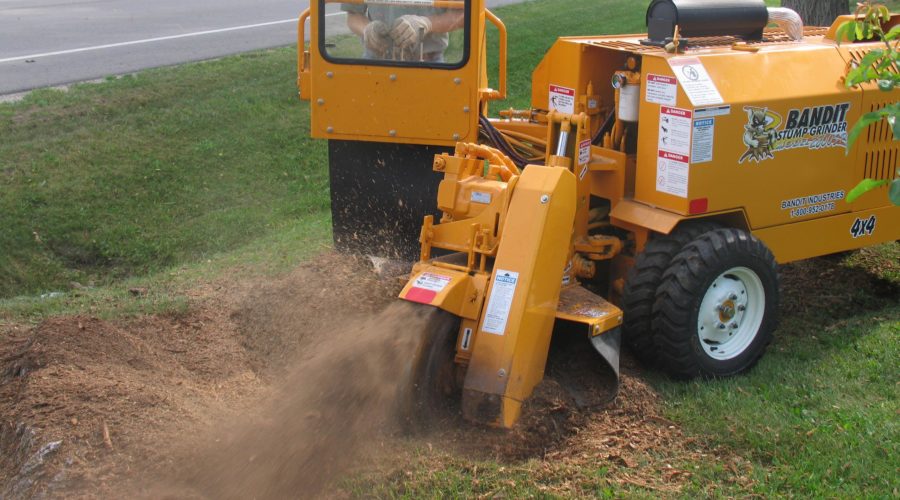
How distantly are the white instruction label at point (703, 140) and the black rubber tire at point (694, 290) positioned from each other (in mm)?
416

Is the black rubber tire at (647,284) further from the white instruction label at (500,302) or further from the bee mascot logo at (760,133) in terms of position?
the white instruction label at (500,302)

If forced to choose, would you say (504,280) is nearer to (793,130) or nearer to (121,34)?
(793,130)

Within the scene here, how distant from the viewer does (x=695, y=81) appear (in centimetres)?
539

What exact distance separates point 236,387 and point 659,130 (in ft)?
8.73

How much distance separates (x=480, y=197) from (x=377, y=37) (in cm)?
161

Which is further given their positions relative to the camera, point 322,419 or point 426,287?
point 426,287

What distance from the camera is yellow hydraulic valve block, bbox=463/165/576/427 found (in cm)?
473

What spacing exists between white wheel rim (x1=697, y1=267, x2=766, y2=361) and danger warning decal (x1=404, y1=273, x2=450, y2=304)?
1.53 metres

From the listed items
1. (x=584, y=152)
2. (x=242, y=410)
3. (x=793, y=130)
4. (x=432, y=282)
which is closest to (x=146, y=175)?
(x=242, y=410)

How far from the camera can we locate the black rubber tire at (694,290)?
5340 mm

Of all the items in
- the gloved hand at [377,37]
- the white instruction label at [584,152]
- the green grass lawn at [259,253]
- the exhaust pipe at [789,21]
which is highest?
the exhaust pipe at [789,21]

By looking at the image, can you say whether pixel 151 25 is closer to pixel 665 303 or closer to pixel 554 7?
pixel 554 7

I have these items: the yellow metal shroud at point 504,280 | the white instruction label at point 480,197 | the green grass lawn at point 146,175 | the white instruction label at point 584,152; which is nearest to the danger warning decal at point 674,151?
the white instruction label at point 584,152

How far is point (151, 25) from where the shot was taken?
53.9ft
